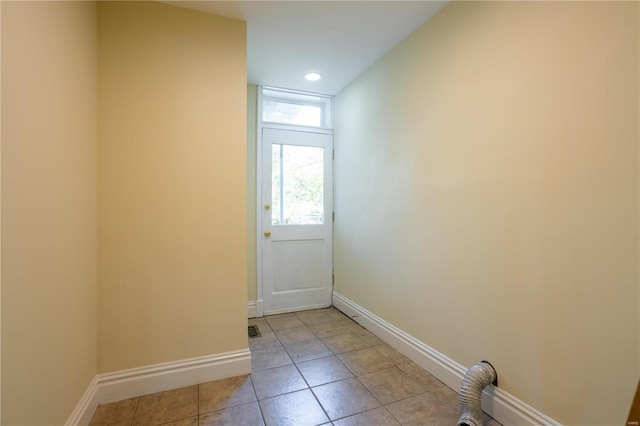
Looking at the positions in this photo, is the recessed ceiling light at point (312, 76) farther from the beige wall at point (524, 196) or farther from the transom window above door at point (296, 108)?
the beige wall at point (524, 196)

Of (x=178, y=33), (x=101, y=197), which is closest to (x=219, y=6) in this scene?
(x=178, y=33)

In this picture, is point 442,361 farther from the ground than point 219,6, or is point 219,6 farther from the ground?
point 219,6

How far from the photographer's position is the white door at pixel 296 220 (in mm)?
3291

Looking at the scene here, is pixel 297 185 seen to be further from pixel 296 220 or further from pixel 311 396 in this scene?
pixel 311 396

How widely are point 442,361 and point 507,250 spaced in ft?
2.96

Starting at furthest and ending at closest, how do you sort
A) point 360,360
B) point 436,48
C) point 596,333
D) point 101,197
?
point 360,360 < point 436,48 < point 101,197 < point 596,333

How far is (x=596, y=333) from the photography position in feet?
4.13

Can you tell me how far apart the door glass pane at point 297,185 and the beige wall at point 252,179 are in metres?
0.21

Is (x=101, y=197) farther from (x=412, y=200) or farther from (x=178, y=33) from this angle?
(x=412, y=200)

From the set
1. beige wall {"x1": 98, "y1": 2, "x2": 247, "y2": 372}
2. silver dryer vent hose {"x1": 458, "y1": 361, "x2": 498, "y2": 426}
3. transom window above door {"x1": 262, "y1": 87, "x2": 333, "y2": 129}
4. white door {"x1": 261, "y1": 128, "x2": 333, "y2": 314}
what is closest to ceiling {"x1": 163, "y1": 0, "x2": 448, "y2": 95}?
beige wall {"x1": 98, "y1": 2, "x2": 247, "y2": 372}

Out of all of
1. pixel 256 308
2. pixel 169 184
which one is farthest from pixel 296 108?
pixel 256 308

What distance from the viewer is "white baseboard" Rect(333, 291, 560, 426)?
152 cm

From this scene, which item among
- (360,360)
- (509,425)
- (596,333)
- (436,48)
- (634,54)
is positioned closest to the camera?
(634,54)

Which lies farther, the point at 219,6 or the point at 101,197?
the point at 219,6
